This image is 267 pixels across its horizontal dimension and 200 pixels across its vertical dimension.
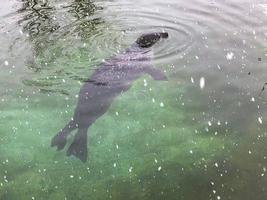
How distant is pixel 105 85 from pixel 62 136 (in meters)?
1.69

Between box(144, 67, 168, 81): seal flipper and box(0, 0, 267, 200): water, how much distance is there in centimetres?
13

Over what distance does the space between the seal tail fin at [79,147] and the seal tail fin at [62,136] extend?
0.62ft

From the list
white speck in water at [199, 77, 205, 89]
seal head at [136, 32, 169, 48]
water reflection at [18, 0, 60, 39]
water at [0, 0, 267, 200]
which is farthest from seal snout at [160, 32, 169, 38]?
water reflection at [18, 0, 60, 39]

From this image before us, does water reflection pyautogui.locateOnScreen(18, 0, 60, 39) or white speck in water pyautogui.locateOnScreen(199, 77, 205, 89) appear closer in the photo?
white speck in water pyautogui.locateOnScreen(199, 77, 205, 89)

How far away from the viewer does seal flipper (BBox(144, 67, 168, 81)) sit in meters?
8.76

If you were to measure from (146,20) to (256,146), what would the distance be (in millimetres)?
5863

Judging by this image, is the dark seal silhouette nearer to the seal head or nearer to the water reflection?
the seal head

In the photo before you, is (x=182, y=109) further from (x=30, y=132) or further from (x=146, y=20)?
(x=146, y=20)

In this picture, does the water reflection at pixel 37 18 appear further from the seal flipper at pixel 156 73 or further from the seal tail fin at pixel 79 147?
the seal tail fin at pixel 79 147

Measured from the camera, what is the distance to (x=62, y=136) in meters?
7.46

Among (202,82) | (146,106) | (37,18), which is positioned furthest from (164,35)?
(37,18)

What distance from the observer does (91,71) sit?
9.22m

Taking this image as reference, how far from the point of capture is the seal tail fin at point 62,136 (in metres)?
7.29

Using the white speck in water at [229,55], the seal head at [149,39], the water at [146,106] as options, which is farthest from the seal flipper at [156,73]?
the white speck in water at [229,55]
